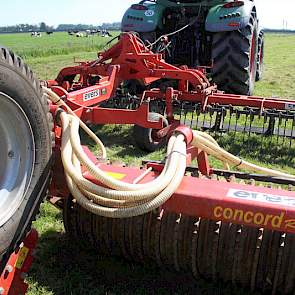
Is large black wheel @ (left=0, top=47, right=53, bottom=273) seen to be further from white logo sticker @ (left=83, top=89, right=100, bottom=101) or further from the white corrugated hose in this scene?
white logo sticker @ (left=83, top=89, right=100, bottom=101)

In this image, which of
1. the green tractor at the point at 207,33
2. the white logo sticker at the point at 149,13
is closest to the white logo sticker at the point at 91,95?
the green tractor at the point at 207,33

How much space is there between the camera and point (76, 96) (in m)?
4.23

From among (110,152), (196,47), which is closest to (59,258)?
(110,152)

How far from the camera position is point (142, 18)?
6980 mm

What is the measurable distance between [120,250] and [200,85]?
2.82 m

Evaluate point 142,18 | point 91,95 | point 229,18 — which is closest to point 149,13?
point 142,18

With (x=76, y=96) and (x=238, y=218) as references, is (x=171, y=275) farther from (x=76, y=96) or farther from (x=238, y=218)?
(x=76, y=96)

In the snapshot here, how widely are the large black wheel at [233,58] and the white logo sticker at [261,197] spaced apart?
4.44m

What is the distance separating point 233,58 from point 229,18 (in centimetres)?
53

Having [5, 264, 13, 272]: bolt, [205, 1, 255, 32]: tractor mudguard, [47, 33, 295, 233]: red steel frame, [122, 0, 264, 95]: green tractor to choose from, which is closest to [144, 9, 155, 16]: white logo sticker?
[122, 0, 264, 95]: green tractor

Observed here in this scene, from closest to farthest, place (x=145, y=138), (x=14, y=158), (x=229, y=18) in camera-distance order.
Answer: (x=14, y=158) → (x=145, y=138) → (x=229, y=18)

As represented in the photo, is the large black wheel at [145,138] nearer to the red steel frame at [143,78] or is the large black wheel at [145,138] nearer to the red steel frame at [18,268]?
the red steel frame at [143,78]

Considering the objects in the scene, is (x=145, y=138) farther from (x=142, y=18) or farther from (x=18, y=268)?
(x=18, y=268)

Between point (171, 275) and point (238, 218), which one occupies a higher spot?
point (238, 218)
